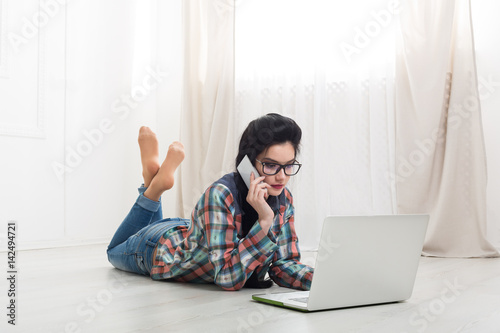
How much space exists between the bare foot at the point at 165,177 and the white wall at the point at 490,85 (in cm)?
155

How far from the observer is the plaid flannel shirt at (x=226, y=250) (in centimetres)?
146

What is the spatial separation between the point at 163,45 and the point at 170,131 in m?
0.60

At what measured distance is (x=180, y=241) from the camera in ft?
5.64

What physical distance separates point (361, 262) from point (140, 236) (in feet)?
2.81

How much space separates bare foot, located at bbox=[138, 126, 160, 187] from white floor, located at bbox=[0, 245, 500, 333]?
1.22 feet

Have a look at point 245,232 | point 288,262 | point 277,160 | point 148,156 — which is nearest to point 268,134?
point 277,160

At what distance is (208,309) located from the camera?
128 cm

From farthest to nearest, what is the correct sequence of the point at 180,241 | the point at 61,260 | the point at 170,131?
the point at 170,131, the point at 61,260, the point at 180,241

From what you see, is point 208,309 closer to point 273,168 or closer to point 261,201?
point 261,201

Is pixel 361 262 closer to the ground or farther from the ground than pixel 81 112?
closer to the ground

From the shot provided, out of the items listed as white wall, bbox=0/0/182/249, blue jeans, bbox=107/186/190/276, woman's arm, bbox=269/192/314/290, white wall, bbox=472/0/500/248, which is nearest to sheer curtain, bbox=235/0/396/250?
white wall, bbox=472/0/500/248

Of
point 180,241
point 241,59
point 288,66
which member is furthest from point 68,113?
point 180,241

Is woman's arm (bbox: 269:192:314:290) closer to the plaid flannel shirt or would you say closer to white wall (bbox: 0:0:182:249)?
the plaid flannel shirt

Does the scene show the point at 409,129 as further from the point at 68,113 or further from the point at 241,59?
the point at 68,113
